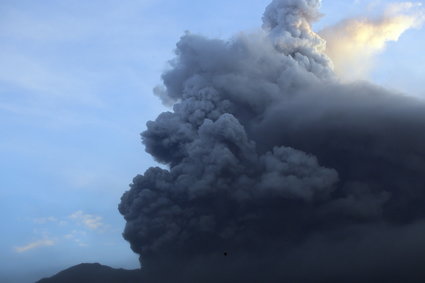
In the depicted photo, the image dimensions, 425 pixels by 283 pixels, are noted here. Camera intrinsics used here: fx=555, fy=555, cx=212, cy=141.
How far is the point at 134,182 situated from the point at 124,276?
316ft

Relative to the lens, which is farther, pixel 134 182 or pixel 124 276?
pixel 124 276

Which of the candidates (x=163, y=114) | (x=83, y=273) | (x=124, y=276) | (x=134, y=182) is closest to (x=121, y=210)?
(x=134, y=182)

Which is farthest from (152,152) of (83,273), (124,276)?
(83,273)

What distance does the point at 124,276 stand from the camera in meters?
158

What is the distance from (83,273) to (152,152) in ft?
377

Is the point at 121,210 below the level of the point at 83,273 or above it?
below

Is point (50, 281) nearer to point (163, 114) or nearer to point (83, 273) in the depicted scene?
point (83, 273)

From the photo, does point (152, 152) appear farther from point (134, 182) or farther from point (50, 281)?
point (50, 281)

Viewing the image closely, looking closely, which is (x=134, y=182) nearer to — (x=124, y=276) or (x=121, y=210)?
(x=121, y=210)

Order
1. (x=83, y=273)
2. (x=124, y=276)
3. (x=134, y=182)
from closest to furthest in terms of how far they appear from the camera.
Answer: (x=134, y=182), (x=124, y=276), (x=83, y=273)

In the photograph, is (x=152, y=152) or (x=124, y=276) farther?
(x=124, y=276)

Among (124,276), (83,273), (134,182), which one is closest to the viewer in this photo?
(134,182)

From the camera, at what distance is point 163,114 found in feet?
232

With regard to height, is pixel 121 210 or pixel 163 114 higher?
pixel 163 114
